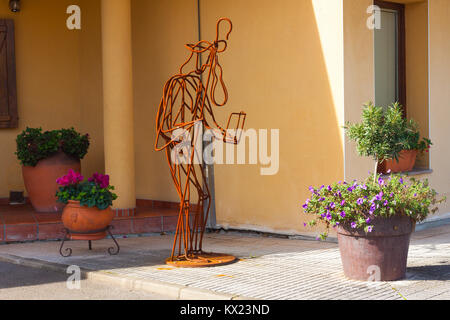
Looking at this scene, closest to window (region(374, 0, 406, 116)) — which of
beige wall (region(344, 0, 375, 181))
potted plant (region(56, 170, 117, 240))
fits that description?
beige wall (region(344, 0, 375, 181))

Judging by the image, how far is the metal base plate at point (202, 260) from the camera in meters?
6.48

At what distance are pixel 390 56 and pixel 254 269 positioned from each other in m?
4.00

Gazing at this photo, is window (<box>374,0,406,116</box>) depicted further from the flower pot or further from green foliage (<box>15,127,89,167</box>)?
green foliage (<box>15,127,89,167</box>)

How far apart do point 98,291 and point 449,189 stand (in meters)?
5.56

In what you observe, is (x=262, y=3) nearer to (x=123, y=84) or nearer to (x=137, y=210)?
(x=123, y=84)

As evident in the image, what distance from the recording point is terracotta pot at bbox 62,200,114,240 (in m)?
7.26

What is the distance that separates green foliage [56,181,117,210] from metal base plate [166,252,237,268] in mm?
1088

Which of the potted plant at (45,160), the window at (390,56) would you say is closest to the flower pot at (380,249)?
the window at (390,56)

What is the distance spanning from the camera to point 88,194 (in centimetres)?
732

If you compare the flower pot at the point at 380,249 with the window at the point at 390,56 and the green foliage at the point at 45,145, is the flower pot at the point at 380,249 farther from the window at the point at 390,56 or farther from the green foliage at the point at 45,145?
the green foliage at the point at 45,145

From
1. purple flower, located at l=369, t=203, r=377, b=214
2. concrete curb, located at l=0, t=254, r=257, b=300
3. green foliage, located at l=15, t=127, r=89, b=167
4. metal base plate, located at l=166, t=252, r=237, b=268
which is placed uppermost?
green foliage, located at l=15, t=127, r=89, b=167

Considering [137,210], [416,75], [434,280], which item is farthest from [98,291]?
[416,75]

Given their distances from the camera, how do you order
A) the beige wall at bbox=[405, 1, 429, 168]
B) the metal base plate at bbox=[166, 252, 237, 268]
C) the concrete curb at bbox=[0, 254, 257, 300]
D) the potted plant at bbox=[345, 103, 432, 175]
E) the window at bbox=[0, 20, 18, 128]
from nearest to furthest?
the concrete curb at bbox=[0, 254, 257, 300], the potted plant at bbox=[345, 103, 432, 175], the metal base plate at bbox=[166, 252, 237, 268], the beige wall at bbox=[405, 1, 429, 168], the window at bbox=[0, 20, 18, 128]

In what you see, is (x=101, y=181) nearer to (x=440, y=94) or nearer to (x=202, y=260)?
(x=202, y=260)
